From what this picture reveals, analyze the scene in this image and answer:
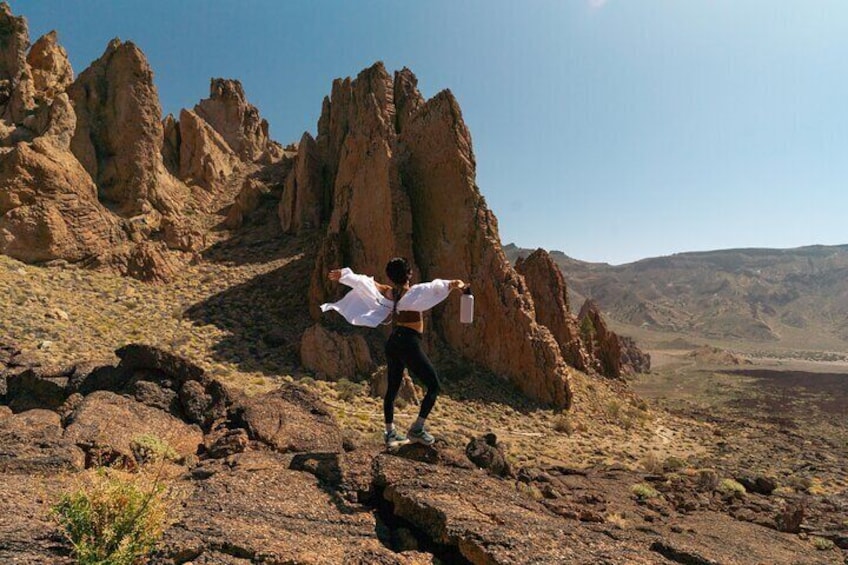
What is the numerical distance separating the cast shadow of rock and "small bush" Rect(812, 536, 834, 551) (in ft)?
49.3

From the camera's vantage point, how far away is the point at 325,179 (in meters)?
29.6

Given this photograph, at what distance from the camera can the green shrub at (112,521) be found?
11.7 feet

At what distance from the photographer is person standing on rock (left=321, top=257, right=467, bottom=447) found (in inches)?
253

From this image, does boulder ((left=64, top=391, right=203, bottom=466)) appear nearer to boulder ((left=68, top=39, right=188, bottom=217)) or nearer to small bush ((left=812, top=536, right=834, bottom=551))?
small bush ((left=812, top=536, right=834, bottom=551))

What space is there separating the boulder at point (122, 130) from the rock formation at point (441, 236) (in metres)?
10.2

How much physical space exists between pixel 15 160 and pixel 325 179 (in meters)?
15.1

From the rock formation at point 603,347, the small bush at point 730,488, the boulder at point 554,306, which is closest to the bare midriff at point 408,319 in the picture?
the small bush at point 730,488

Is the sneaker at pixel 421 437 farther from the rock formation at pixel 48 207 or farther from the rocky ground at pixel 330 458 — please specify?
the rock formation at pixel 48 207

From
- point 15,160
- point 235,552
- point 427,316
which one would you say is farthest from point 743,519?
point 15,160

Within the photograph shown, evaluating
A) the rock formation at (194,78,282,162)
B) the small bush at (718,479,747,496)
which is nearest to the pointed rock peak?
the rock formation at (194,78,282,162)

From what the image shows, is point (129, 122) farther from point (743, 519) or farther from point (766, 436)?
point (766, 436)

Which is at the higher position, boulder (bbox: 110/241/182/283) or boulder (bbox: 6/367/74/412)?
boulder (bbox: 110/241/182/283)

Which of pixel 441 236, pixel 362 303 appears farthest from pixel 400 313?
pixel 441 236

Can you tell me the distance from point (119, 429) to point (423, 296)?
490 centimetres
